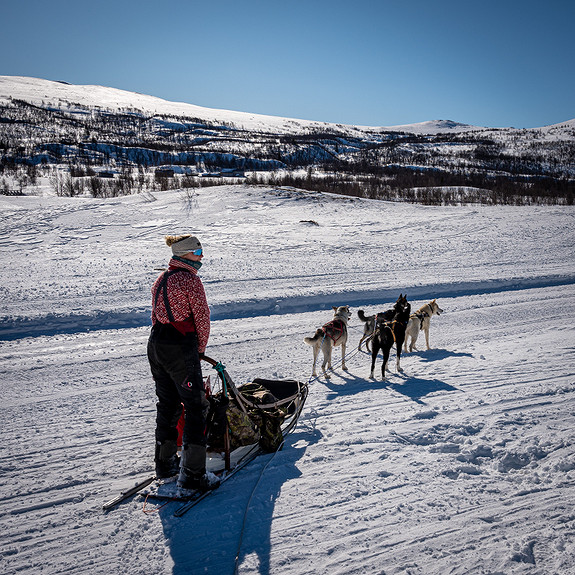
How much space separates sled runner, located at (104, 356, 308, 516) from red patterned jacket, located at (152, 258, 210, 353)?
32 centimetres

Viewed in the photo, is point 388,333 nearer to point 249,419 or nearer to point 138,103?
point 249,419

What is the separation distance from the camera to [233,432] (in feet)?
11.9

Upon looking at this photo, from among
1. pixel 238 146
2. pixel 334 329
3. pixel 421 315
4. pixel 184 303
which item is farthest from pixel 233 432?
pixel 238 146

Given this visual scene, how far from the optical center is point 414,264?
12656 mm

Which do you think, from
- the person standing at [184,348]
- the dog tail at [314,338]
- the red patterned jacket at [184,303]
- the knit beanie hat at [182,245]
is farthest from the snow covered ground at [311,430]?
the knit beanie hat at [182,245]

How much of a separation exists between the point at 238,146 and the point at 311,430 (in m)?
90.4

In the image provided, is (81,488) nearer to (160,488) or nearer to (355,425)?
(160,488)

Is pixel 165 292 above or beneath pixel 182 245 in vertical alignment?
beneath

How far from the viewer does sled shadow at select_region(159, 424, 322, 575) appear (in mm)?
2539

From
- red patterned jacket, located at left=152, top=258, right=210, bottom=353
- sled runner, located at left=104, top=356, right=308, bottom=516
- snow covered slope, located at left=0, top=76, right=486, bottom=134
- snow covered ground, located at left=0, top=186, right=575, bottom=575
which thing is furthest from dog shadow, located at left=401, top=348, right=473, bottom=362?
snow covered slope, located at left=0, top=76, right=486, bottom=134

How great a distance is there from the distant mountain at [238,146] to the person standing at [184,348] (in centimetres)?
3351

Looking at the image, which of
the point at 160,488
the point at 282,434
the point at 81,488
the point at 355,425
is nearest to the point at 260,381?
the point at 282,434

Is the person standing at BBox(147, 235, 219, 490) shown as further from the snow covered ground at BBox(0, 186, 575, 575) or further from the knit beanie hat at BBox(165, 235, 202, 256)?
the snow covered ground at BBox(0, 186, 575, 575)

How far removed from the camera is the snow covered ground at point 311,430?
8.63 feet
